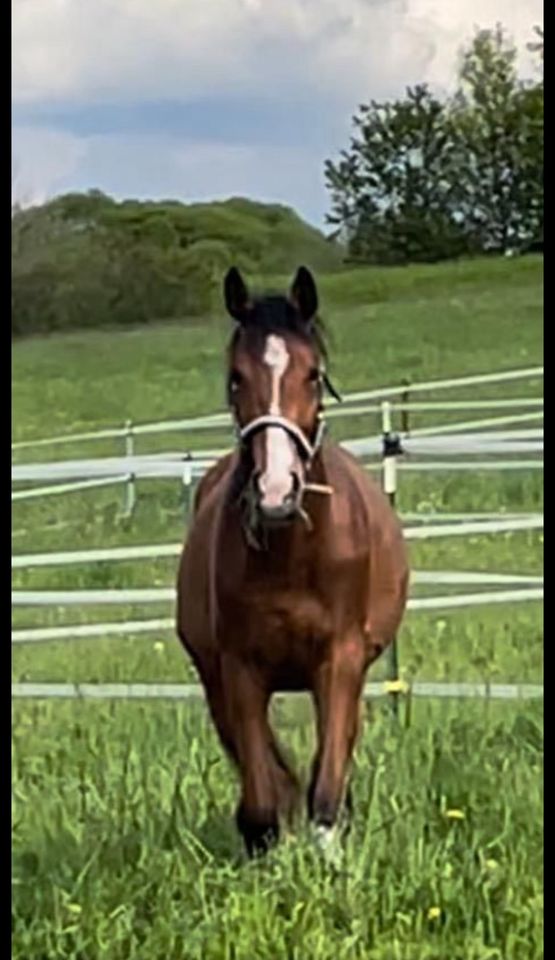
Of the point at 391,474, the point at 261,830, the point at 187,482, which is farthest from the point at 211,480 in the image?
the point at 261,830

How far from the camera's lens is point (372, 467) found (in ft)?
4.68

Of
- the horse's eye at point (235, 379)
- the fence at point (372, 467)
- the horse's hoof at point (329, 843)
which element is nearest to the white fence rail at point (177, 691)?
the fence at point (372, 467)

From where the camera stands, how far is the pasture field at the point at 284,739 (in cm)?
134

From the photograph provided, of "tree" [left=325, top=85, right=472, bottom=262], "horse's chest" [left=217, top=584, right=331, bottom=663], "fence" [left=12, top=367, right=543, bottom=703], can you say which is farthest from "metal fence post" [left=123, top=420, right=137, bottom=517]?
"tree" [left=325, top=85, right=472, bottom=262]

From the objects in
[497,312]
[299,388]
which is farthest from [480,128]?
[299,388]

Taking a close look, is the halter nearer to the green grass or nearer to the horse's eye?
the horse's eye

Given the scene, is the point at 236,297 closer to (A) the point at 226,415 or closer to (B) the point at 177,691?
(A) the point at 226,415

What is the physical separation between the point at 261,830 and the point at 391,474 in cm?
28

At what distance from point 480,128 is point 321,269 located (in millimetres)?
172

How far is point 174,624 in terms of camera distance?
1430mm

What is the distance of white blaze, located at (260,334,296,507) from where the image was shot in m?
1.33

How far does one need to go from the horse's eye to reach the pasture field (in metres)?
0.02

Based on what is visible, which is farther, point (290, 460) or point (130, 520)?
point (130, 520)

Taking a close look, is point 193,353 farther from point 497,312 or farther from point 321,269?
point 497,312
